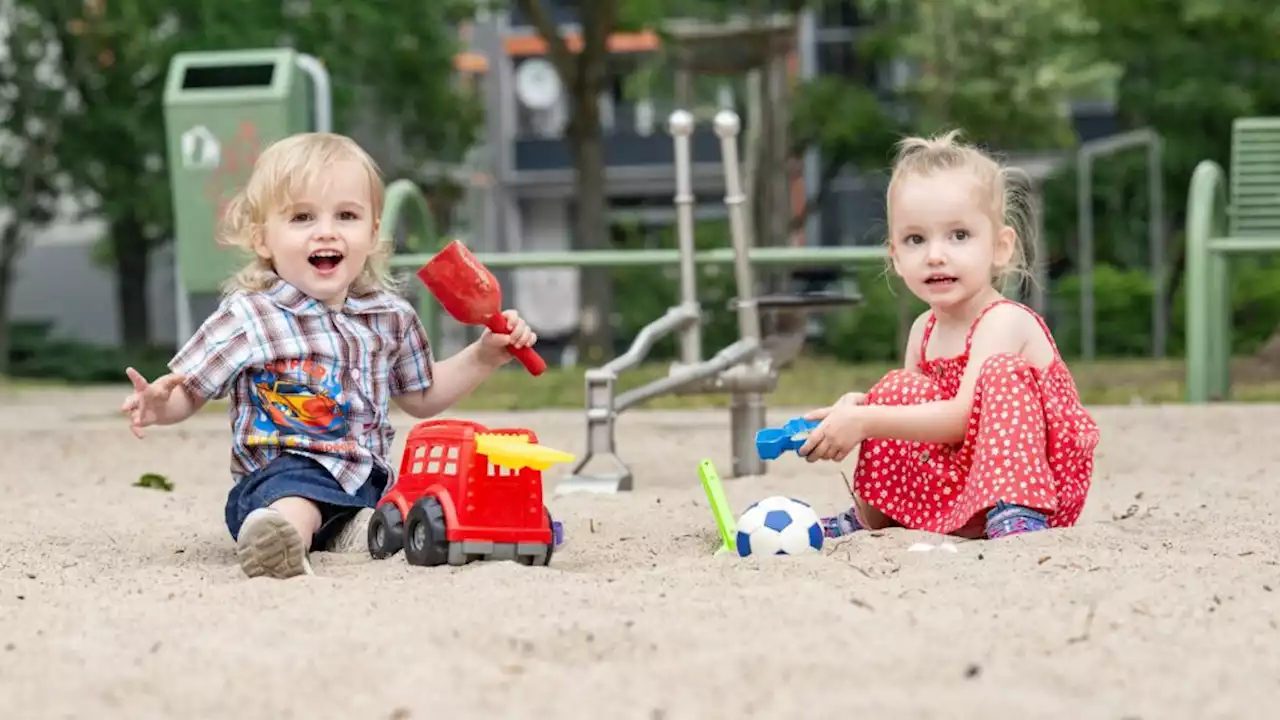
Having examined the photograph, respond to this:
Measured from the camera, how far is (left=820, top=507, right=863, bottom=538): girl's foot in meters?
2.88

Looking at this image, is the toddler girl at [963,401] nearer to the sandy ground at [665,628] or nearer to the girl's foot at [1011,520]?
the girl's foot at [1011,520]

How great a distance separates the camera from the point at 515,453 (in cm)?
241

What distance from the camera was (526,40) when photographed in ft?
77.0

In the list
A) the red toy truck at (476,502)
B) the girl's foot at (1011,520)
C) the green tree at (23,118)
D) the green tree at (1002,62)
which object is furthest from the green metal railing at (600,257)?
the green tree at (23,118)

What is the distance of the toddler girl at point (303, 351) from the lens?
2727mm

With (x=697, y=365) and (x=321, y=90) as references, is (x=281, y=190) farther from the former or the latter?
(x=321, y=90)

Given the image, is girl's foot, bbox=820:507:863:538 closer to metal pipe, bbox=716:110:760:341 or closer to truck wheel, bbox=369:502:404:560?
truck wheel, bbox=369:502:404:560

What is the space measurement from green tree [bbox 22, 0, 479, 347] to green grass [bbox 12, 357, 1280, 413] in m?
5.92

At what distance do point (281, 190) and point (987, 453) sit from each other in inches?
46.8

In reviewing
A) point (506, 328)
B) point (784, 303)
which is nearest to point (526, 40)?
point (784, 303)

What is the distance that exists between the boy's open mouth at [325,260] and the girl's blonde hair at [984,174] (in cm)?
91

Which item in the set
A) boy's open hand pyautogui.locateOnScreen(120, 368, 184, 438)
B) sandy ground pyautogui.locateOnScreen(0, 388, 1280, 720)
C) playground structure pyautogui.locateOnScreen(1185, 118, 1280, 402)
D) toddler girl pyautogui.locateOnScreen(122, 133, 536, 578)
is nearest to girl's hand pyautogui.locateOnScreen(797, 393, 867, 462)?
sandy ground pyautogui.locateOnScreen(0, 388, 1280, 720)

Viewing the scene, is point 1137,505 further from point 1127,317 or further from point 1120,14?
point 1120,14

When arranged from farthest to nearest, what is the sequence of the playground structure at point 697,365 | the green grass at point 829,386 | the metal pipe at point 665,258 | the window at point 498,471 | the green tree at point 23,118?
the green tree at point 23,118 → the green grass at point 829,386 → the metal pipe at point 665,258 → the playground structure at point 697,365 → the window at point 498,471
